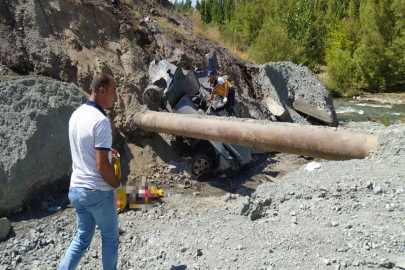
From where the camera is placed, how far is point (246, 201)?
424 cm

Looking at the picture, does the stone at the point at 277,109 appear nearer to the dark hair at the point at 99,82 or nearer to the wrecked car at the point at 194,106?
the wrecked car at the point at 194,106

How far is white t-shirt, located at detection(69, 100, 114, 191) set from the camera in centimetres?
278

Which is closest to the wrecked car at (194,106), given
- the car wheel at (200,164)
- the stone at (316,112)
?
the car wheel at (200,164)

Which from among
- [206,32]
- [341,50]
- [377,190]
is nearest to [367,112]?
[206,32]

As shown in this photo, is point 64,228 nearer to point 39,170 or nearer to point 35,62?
point 39,170

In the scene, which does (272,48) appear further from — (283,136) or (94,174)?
(94,174)

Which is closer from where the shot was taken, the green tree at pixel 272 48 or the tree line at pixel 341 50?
the green tree at pixel 272 48

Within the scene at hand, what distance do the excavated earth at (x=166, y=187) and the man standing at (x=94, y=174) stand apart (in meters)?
0.80

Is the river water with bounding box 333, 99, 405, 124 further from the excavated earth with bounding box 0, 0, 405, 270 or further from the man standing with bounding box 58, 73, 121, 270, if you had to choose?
the man standing with bounding box 58, 73, 121, 270

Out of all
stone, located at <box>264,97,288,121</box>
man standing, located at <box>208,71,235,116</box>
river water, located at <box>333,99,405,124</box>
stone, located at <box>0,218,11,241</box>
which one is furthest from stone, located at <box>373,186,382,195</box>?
river water, located at <box>333,99,405,124</box>

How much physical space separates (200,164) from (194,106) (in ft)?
4.86

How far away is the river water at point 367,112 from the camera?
58.4ft

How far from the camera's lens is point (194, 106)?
26.9 ft

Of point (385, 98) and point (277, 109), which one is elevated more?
point (277, 109)
